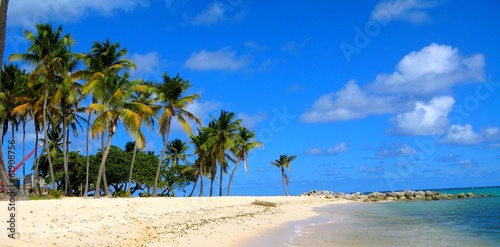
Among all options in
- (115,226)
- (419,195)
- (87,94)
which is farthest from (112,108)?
(419,195)

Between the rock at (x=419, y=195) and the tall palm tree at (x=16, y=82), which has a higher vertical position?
the tall palm tree at (x=16, y=82)

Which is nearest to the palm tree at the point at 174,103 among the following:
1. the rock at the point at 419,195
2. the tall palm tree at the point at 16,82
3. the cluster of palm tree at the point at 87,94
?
the cluster of palm tree at the point at 87,94

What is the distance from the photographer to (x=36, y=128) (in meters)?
35.5

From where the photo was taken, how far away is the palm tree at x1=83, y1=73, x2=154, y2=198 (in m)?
26.3

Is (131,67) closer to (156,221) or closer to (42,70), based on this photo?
(42,70)

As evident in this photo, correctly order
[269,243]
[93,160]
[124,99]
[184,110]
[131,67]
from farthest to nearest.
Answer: [93,160]
[184,110]
[131,67]
[124,99]
[269,243]

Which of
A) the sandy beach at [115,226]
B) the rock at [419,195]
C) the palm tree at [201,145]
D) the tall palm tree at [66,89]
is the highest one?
the tall palm tree at [66,89]

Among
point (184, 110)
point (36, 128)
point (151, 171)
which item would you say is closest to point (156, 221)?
point (184, 110)

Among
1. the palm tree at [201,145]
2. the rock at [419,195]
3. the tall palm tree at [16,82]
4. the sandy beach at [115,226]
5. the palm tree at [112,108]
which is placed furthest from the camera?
the rock at [419,195]

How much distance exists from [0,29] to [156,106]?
59.3 ft

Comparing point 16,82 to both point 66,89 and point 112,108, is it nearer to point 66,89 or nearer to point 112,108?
point 66,89

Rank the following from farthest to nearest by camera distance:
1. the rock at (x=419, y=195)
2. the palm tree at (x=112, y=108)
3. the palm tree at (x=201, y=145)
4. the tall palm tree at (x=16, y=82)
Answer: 1. the rock at (x=419, y=195)
2. the palm tree at (x=201, y=145)
3. the tall palm tree at (x=16, y=82)
4. the palm tree at (x=112, y=108)

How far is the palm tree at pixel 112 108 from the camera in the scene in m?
26.3

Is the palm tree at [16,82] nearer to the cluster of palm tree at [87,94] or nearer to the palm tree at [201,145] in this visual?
the cluster of palm tree at [87,94]
